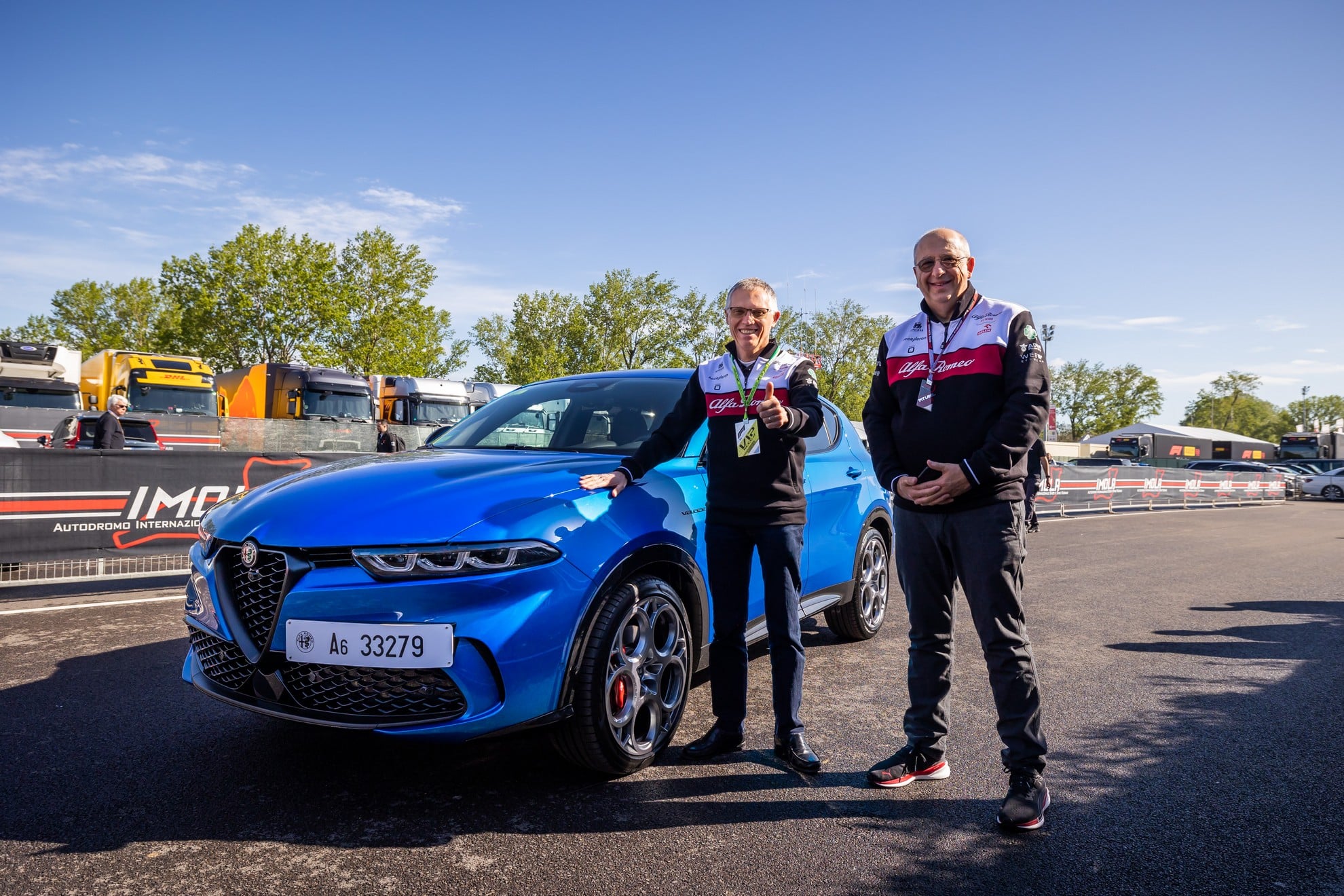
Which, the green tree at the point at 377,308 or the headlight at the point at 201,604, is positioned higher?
the green tree at the point at 377,308

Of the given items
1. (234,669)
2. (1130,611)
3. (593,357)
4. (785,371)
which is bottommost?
(1130,611)

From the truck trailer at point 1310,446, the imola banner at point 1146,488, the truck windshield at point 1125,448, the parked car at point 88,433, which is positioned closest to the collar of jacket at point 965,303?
the parked car at point 88,433

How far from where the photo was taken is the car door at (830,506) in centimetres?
465

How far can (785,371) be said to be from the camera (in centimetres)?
353

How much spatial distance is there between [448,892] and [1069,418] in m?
95.8

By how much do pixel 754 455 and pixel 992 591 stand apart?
102 centimetres

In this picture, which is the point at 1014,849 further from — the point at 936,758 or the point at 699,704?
the point at 699,704

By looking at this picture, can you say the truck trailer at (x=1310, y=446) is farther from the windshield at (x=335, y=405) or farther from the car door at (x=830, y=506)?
the car door at (x=830, y=506)

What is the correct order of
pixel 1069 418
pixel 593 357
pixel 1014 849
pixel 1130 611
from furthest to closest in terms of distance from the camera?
pixel 1069 418
pixel 593 357
pixel 1130 611
pixel 1014 849

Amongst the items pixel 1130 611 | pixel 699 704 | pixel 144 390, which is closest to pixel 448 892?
pixel 699 704

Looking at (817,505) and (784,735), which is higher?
(817,505)

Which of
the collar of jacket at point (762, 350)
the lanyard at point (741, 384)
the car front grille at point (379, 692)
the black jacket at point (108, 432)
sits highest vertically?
the collar of jacket at point (762, 350)

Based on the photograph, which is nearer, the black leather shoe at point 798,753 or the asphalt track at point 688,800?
the asphalt track at point 688,800

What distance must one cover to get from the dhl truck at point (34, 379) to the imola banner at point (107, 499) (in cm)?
1434
